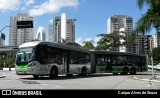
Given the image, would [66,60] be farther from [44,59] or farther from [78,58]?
[44,59]

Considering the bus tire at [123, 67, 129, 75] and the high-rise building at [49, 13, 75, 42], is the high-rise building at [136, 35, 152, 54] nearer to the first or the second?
the bus tire at [123, 67, 129, 75]

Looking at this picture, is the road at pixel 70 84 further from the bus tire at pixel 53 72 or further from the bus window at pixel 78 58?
the bus window at pixel 78 58

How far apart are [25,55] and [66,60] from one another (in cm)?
438

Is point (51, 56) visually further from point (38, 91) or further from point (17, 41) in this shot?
point (17, 41)

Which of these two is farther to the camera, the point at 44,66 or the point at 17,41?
the point at 17,41

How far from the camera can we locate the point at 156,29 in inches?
722

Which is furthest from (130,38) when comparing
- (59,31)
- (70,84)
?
(59,31)

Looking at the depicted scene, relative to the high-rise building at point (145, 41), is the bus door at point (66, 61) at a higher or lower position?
lower

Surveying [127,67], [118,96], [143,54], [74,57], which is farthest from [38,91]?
[143,54]

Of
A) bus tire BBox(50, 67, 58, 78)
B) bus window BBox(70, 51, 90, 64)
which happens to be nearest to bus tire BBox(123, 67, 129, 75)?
bus window BBox(70, 51, 90, 64)

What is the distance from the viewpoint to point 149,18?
59.5 ft

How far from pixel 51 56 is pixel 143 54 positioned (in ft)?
59.9

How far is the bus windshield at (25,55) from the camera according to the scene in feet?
67.9

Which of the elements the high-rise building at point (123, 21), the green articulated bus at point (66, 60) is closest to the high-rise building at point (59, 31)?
the high-rise building at point (123, 21)
